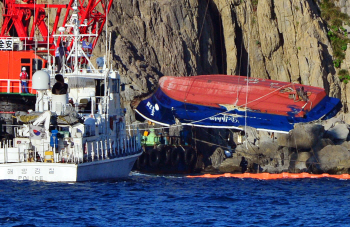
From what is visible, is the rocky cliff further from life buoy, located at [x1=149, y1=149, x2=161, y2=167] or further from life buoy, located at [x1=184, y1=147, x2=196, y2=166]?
life buoy, located at [x1=149, y1=149, x2=161, y2=167]

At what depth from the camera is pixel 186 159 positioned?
5319 centimetres

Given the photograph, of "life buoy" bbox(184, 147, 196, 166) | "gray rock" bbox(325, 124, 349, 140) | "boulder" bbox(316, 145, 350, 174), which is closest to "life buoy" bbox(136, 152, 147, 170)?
"life buoy" bbox(184, 147, 196, 166)

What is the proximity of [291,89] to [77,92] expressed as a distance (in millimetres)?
17878

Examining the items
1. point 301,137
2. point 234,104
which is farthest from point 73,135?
point 301,137

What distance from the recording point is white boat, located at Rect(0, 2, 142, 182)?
36375 mm

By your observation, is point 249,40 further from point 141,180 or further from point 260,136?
point 141,180

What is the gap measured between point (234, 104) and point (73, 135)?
19126 millimetres

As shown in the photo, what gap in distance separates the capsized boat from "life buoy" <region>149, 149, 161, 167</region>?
369 centimetres

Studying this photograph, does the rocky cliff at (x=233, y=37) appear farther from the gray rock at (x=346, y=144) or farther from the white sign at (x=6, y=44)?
the gray rock at (x=346, y=144)

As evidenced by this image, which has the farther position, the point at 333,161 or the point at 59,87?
the point at 333,161

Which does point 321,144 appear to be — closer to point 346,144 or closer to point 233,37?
point 346,144

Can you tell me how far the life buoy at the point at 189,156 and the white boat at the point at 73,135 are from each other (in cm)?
898

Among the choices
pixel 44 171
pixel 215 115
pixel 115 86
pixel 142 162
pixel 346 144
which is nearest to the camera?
pixel 44 171

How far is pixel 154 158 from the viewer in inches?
2014
